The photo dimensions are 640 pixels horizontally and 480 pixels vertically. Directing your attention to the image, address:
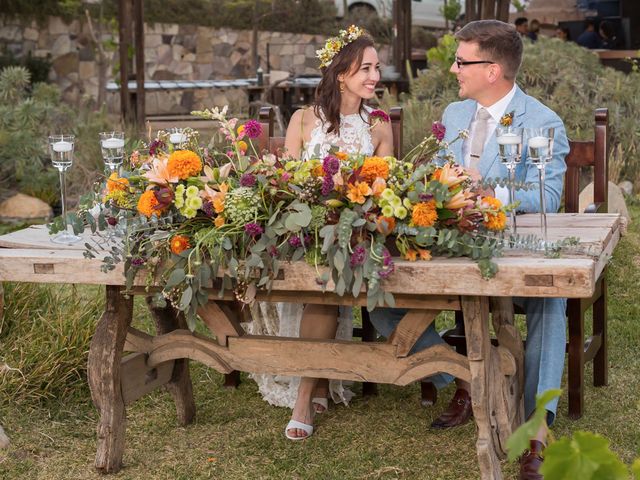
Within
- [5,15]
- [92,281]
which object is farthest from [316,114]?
[5,15]

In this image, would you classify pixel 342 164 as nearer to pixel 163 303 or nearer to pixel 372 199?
pixel 372 199

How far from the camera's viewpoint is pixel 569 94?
851 centimetres

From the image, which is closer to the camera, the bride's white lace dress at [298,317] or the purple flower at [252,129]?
the purple flower at [252,129]

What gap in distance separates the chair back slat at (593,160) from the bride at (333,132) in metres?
0.72

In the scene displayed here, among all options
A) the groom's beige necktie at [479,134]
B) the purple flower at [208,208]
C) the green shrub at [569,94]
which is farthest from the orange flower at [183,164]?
the green shrub at [569,94]

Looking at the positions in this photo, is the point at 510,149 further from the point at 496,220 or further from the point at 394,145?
the point at 394,145

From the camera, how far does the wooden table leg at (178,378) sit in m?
3.68

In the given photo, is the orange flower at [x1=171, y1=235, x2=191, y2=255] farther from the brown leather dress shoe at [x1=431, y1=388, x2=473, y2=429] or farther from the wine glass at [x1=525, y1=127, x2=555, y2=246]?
the brown leather dress shoe at [x1=431, y1=388, x2=473, y2=429]

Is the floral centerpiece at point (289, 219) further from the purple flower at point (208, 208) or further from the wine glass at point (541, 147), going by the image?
the wine glass at point (541, 147)

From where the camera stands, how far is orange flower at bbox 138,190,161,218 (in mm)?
2889

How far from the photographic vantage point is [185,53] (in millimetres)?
18016

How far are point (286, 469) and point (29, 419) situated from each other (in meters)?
1.08

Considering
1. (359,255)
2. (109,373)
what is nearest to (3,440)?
(109,373)

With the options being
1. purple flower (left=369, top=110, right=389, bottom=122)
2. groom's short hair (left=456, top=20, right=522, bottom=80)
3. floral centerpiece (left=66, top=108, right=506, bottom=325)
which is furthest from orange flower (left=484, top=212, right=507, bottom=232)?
purple flower (left=369, top=110, right=389, bottom=122)
